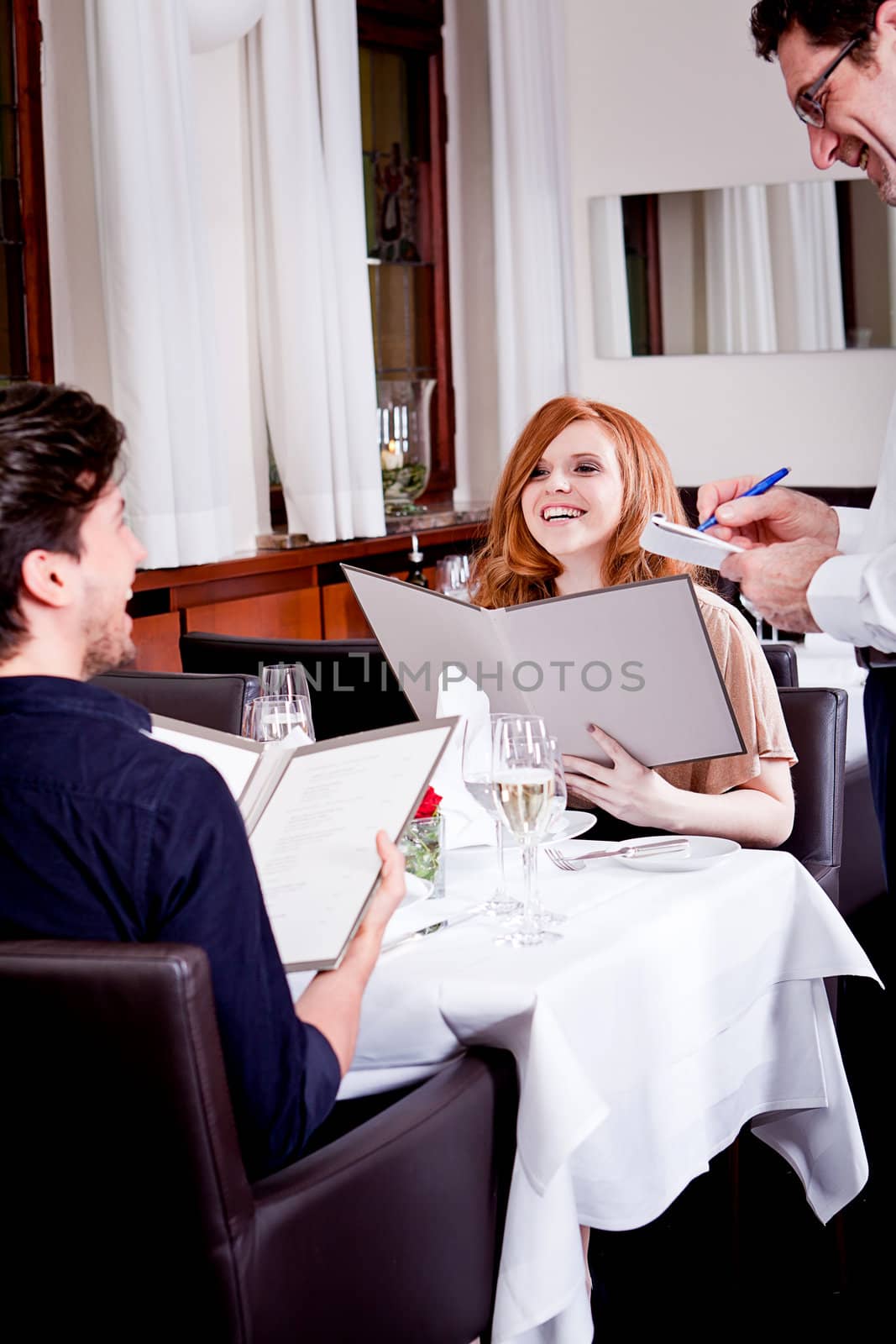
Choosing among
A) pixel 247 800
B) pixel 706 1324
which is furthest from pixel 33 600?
pixel 706 1324

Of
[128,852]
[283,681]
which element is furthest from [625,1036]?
[283,681]

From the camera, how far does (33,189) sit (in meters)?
4.16

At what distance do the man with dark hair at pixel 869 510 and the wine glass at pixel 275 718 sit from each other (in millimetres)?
607

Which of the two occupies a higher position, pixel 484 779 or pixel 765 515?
pixel 765 515

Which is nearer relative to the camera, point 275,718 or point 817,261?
point 275,718

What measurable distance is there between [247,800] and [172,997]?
0.50m

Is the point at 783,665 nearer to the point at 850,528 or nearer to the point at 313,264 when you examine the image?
the point at 850,528

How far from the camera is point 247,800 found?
161 centimetres

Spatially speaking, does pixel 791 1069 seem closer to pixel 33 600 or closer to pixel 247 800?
pixel 247 800

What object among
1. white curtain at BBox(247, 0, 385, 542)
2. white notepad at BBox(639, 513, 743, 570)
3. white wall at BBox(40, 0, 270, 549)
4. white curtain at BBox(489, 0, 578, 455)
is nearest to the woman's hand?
white notepad at BBox(639, 513, 743, 570)

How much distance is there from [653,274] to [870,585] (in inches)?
183

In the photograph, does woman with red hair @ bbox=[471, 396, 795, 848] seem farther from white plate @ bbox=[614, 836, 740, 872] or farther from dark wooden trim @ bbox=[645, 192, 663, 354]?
dark wooden trim @ bbox=[645, 192, 663, 354]

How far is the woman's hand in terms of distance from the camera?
189 centimetres

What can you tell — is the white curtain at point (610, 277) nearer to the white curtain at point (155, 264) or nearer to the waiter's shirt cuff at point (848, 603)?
the white curtain at point (155, 264)
